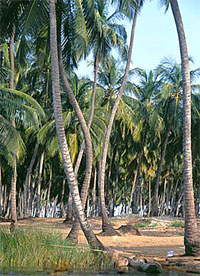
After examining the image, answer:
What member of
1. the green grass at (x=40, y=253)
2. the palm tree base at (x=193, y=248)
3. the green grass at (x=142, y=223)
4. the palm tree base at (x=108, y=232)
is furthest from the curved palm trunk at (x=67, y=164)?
the green grass at (x=142, y=223)

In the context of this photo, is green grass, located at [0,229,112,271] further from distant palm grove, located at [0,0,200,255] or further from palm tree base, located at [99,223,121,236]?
palm tree base, located at [99,223,121,236]

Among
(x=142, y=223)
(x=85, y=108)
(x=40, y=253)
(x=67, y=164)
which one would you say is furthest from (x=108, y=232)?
(x=85, y=108)

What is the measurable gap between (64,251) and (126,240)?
8.97 meters

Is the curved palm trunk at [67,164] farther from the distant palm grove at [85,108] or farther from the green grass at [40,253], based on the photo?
the green grass at [40,253]

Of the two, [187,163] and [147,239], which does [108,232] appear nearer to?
[147,239]

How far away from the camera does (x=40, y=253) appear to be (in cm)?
1212

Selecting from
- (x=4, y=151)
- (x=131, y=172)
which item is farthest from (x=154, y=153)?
(x=4, y=151)

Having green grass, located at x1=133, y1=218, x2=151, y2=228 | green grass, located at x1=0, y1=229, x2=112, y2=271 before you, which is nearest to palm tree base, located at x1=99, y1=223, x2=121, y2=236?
green grass, located at x1=133, y1=218, x2=151, y2=228

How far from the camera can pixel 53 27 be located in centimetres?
1512

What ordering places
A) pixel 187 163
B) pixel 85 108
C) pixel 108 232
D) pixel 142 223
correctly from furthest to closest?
pixel 85 108 → pixel 142 223 → pixel 108 232 → pixel 187 163

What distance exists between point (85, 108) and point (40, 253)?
2097 cm

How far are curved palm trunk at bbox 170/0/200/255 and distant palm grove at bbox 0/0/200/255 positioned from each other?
0.03 metres

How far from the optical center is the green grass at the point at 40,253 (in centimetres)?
1203

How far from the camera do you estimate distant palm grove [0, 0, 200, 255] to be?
15102 millimetres
